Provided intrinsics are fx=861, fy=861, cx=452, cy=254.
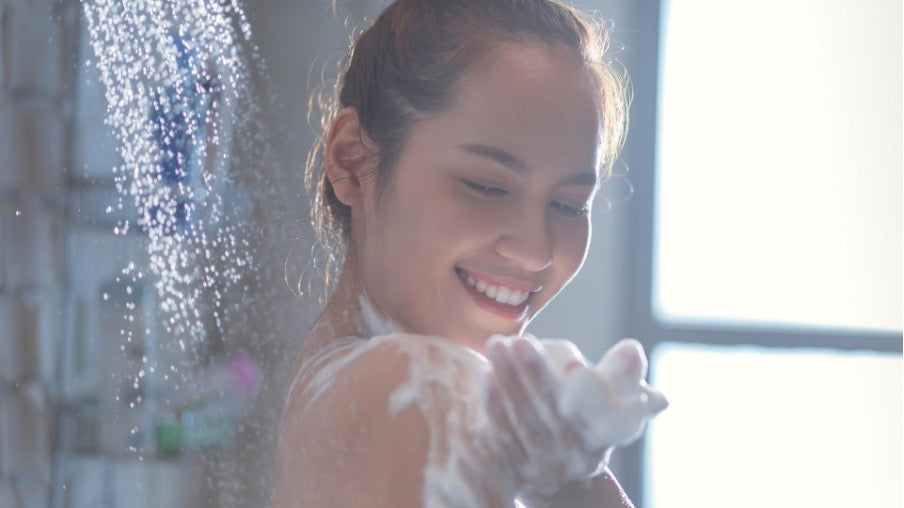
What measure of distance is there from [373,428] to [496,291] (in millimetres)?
117

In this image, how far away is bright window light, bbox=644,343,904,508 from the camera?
54.7 inches

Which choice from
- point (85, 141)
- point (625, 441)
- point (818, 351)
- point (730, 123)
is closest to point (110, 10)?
point (85, 141)

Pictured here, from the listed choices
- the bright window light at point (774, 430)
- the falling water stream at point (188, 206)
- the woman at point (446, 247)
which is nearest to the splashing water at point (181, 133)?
the falling water stream at point (188, 206)

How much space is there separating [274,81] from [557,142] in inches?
10.3

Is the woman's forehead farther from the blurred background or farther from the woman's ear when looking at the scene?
the blurred background

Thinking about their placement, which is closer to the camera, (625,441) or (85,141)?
(625,441)

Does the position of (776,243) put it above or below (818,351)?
above

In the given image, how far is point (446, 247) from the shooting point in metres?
0.50

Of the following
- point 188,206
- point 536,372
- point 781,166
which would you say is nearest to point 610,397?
point 536,372

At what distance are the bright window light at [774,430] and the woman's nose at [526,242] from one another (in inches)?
36.4

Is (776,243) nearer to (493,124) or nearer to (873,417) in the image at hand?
(873,417)

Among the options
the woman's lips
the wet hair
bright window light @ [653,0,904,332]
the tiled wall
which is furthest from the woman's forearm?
bright window light @ [653,0,904,332]

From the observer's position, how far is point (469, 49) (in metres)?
0.51

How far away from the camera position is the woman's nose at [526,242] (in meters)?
0.49
